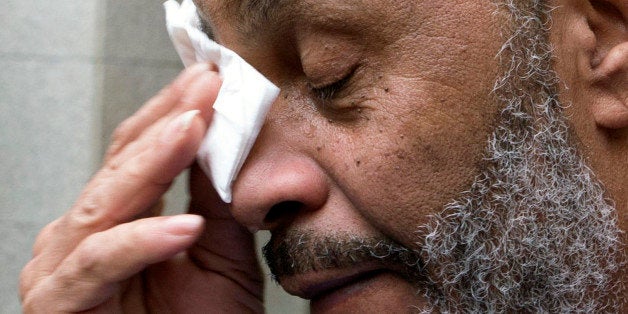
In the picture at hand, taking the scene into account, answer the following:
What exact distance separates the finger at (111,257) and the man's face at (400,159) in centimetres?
11

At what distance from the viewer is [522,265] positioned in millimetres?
1041

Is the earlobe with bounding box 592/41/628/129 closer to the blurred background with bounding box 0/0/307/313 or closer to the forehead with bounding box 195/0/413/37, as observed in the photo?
the forehead with bounding box 195/0/413/37

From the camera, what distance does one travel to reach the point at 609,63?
1052mm

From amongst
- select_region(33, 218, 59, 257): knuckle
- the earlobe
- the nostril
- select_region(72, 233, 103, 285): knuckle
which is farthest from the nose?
the earlobe

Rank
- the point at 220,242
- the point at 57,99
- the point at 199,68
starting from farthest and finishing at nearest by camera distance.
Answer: the point at 57,99
the point at 220,242
the point at 199,68

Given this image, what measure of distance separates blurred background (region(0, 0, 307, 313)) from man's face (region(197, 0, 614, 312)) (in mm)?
1025

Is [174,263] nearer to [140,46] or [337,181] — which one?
[337,181]

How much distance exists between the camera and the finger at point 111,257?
1016 millimetres

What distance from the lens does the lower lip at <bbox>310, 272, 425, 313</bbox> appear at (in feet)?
3.43

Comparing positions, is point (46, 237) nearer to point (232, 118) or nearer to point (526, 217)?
point (232, 118)

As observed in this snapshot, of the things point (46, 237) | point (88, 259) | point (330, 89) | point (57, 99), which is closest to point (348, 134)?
point (330, 89)

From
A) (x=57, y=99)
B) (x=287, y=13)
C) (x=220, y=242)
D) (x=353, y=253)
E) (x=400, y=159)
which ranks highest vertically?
(x=287, y=13)

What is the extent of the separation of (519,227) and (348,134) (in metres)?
0.28

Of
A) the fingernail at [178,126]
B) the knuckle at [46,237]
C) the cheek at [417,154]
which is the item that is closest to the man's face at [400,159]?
the cheek at [417,154]
